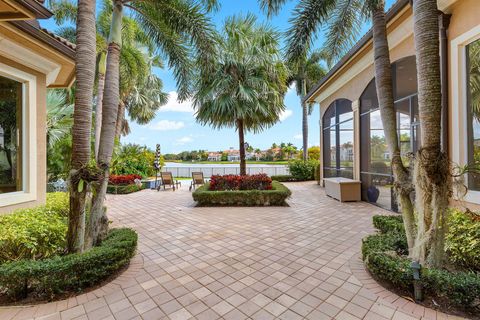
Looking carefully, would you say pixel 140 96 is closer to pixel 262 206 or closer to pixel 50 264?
pixel 262 206

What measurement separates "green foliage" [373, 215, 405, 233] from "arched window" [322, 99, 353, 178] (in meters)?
5.48

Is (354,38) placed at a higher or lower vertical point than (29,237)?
higher

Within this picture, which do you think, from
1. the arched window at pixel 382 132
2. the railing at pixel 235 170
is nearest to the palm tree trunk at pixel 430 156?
the arched window at pixel 382 132

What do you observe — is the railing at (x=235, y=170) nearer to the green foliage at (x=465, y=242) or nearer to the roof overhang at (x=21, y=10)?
the green foliage at (x=465, y=242)

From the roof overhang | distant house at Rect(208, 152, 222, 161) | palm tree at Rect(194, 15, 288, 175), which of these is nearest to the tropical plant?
palm tree at Rect(194, 15, 288, 175)

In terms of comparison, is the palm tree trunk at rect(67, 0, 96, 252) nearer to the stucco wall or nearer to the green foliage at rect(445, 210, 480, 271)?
the stucco wall

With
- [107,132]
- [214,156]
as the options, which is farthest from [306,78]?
[214,156]

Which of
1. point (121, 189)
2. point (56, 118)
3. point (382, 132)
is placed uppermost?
point (56, 118)

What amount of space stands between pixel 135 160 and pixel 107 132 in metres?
12.9

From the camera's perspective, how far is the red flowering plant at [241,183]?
28.4 ft

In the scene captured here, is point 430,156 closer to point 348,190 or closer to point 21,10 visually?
point 21,10

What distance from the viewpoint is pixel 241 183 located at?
8688 mm

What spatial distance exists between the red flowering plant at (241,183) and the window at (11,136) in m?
5.45

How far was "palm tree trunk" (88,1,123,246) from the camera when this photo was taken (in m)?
3.56
